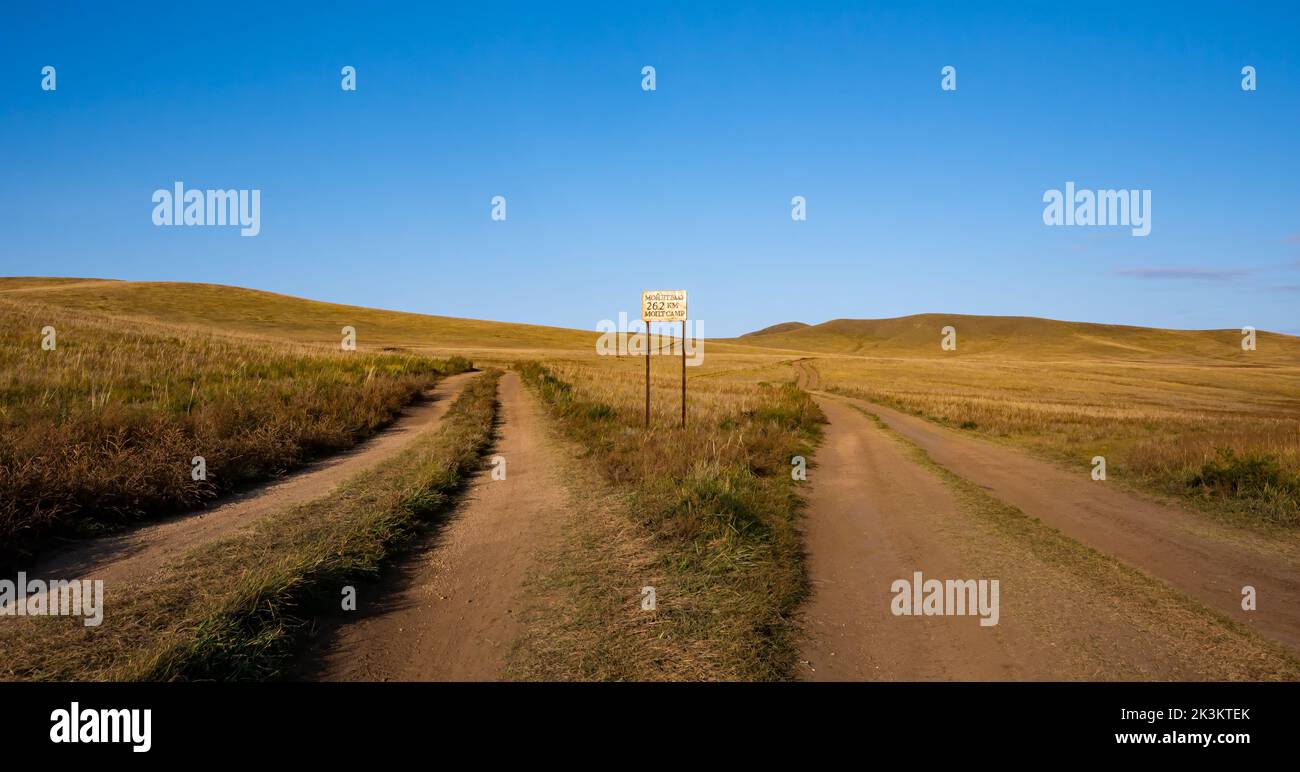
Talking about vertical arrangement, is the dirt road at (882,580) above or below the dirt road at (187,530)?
below

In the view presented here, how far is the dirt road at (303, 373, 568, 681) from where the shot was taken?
4.42 metres

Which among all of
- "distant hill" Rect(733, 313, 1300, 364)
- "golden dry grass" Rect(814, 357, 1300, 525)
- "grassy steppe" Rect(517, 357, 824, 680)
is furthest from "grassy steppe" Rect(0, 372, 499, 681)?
"distant hill" Rect(733, 313, 1300, 364)

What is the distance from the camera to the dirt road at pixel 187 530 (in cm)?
578

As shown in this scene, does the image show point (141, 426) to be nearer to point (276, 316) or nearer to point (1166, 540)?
point (1166, 540)

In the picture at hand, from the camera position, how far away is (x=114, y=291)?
88688 mm

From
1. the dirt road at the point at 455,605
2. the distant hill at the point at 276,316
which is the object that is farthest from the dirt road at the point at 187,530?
the distant hill at the point at 276,316

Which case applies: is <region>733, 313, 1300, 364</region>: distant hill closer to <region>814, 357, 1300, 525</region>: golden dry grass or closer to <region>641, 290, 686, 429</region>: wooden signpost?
<region>814, 357, 1300, 525</region>: golden dry grass

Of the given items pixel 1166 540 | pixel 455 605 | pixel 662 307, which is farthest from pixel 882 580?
pixel 662 307

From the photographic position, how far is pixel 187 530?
23.2 ft

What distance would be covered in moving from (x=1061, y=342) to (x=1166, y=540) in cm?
17308

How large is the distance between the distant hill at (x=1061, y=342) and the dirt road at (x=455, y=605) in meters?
143

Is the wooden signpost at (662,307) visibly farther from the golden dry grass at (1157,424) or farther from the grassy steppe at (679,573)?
the golden dry grass at (1157,424)

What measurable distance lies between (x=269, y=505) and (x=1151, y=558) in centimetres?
1157

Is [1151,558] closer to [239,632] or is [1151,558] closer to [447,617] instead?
[447,617]
